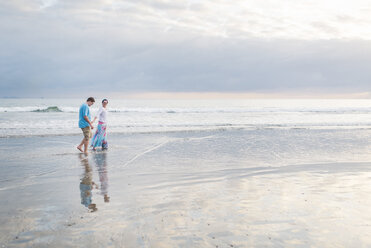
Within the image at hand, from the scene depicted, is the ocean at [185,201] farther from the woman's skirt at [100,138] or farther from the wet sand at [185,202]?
the woman's skirt at [100,138]

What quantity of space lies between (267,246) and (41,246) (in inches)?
108

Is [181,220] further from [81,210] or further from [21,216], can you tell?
[21,216]

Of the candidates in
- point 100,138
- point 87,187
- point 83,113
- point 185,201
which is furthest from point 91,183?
point 100,138

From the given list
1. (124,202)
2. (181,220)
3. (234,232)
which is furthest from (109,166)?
(234,232)

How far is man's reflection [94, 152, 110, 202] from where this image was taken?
614 cm

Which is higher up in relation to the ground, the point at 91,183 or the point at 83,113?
the point at 83,113

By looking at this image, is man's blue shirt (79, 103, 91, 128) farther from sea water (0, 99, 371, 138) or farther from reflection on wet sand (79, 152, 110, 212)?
sea water (0, 99, 371, 138)

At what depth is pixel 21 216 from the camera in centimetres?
470

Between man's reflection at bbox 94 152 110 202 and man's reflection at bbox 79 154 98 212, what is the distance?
23cm

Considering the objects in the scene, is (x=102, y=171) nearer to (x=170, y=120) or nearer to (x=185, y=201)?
(x=185, y=201)

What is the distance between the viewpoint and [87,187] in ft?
21.6

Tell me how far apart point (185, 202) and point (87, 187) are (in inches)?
96.3

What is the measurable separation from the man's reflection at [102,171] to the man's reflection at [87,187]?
234 millimetres

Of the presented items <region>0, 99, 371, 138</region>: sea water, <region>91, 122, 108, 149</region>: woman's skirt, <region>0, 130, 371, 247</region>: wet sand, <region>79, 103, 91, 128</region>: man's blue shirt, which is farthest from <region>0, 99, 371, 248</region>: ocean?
<region>0, 99, 371, 138</region>: sea water
